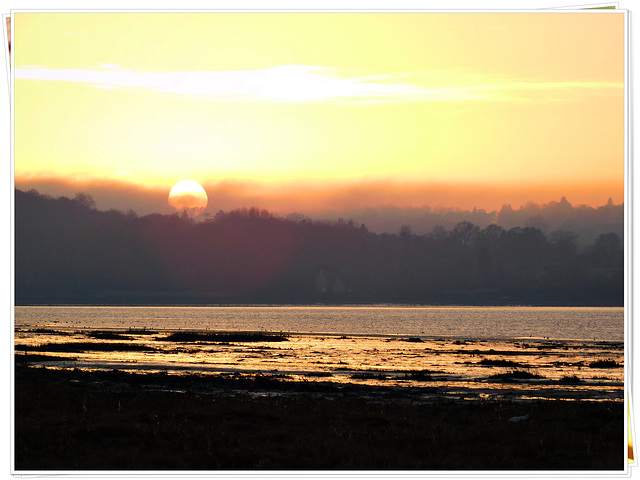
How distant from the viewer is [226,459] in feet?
61.7

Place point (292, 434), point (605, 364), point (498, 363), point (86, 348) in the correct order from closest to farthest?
point (292, 434)
point (605, 364)
point (498, 363)
point (86, 348)

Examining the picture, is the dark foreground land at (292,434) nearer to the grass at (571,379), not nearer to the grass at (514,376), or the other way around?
the grass at (571,379)

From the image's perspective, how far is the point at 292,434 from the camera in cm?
2222

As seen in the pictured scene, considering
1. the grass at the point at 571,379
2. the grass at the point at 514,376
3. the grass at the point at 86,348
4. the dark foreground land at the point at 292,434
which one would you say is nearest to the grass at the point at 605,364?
the grass at the point at 571,379

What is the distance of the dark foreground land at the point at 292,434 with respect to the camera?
738 inches

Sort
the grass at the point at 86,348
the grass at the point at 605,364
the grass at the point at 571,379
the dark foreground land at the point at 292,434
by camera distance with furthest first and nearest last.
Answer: the grass at the point at 86,348
the grass at the point at 605,364
the grass at the point at 571,379
the dark foreground land at the point at 292,434

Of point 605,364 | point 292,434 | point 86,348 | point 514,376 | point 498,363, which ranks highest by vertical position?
point 292,434

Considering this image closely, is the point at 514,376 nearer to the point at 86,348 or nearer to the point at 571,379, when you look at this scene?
the point at 571,379

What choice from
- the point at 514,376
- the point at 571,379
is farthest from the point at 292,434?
the point at 571,379

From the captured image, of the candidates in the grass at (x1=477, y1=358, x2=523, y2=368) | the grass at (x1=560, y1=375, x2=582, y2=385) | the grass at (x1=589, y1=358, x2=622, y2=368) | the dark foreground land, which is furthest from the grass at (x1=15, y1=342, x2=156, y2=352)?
the grass at (x1=589, y1=358, x2=622, y2=368)

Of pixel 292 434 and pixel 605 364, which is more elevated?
pixel 292 434
